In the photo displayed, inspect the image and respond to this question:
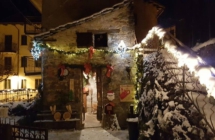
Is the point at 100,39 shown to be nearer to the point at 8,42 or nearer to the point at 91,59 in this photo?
the point at 91,59

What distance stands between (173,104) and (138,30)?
8.64m

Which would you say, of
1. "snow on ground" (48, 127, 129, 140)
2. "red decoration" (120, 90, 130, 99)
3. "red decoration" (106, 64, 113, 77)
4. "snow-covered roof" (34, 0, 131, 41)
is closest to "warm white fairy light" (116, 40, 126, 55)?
"red decoration" (106, 64, 113, 77)

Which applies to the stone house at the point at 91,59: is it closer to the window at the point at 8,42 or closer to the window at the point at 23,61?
the window at the point at 23,61

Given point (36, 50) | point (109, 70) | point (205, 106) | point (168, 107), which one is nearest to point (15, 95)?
point (36, 50)

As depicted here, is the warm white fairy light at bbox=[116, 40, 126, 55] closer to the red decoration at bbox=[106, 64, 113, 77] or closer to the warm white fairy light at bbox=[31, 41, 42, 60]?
the red decoration at bbox=[106, 64, 113, 77]

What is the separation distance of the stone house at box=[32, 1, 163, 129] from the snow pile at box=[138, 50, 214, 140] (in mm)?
3534

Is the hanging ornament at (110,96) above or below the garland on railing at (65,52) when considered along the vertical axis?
below

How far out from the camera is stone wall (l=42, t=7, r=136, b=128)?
1241cm

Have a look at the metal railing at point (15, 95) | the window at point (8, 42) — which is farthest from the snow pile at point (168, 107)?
the window at point (8, 42)

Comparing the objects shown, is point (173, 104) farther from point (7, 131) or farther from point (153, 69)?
point (7, 131)

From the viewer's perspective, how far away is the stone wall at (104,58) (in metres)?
12.4

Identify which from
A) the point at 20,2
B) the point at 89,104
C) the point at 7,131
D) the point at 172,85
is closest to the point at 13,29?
the point at 20,2

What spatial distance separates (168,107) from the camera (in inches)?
253

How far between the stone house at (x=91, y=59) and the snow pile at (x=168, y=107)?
353cm
